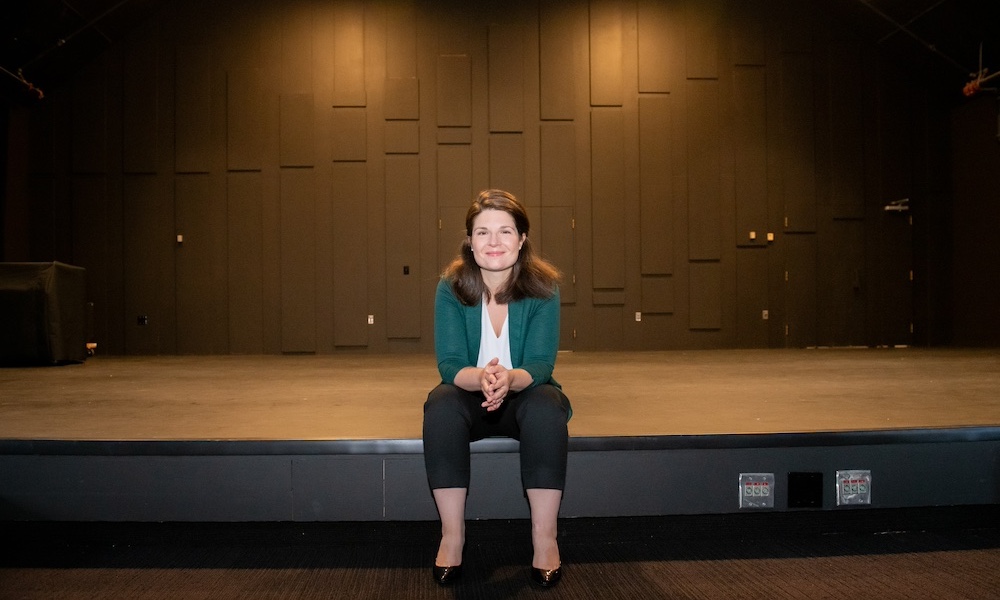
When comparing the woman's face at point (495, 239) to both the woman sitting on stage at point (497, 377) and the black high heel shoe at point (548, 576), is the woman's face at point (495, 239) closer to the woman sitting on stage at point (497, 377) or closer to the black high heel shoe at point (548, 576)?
the woman sitting on stage at point (497, 377)

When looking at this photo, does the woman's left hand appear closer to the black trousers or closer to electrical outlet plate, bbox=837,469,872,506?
the black trousers

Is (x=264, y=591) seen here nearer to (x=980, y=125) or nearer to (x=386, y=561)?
(x=386, y=561)

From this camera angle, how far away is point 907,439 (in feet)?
5.89

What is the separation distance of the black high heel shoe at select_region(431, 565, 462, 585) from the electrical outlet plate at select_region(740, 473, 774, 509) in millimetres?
737

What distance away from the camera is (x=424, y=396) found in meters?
2.63

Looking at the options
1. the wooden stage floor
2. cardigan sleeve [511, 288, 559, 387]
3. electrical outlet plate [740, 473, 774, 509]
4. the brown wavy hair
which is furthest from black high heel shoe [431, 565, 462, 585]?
electrical outlet plate [740, 473, 774, 509]

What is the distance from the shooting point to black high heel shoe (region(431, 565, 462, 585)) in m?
1.53

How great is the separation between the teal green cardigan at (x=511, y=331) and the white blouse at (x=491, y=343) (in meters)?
0.01

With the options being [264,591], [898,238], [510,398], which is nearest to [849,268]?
[898,238]

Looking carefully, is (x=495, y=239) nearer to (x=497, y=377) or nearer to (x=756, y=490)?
(x=497, y=377)

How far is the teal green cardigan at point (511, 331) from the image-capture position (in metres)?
1.68

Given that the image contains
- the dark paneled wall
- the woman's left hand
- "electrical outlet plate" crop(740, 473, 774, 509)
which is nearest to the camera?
the woman's left hand

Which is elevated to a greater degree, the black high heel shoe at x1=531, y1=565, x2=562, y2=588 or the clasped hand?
the clasped hand

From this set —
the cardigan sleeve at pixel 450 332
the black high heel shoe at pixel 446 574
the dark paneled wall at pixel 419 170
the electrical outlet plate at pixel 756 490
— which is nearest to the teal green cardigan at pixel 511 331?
the cardigan sleeve at pixel 450 332
